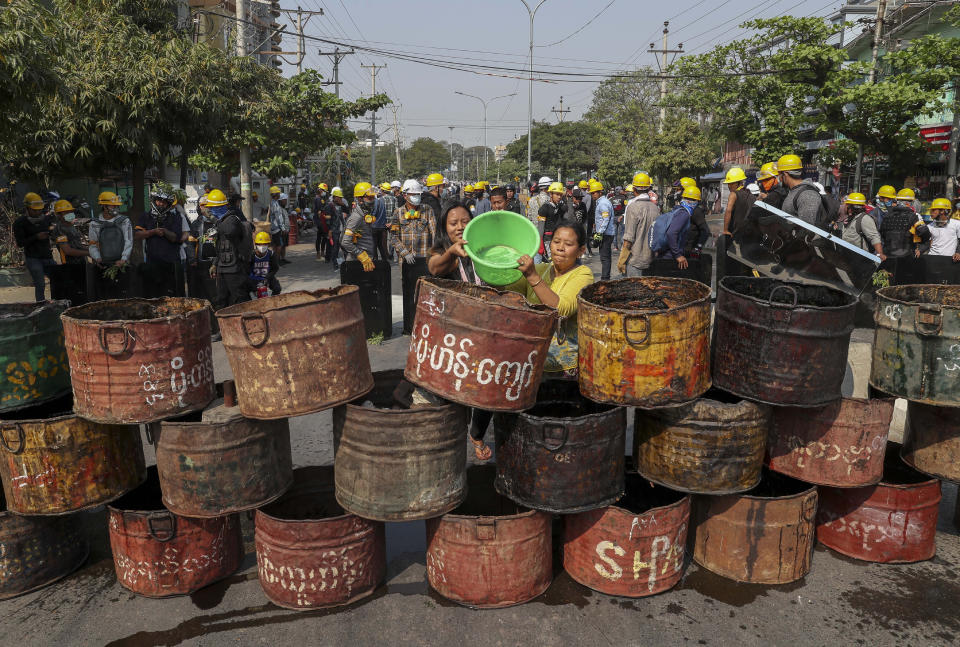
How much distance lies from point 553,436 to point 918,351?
7.39 feet

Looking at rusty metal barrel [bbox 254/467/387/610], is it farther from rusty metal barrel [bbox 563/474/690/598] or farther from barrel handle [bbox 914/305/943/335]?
barrel handle [bbox 914/305/943/335]

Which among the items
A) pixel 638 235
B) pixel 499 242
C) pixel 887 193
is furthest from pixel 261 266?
pixel 887 193

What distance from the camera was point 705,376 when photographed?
12.4 feet

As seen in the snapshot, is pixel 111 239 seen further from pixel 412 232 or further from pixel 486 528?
pixel 486 528

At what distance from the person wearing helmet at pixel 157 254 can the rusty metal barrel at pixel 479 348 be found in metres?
7.75

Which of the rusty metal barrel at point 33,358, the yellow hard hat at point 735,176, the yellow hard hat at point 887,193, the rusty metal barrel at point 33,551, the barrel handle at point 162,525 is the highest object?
the yellow hard hat at point 735,176

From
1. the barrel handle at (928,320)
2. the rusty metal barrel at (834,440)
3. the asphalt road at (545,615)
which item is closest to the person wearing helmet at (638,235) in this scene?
the barrel handle at (928,320)

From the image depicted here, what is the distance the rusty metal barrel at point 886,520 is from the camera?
4078 mm

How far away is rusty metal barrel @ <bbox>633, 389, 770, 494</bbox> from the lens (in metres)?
3.66

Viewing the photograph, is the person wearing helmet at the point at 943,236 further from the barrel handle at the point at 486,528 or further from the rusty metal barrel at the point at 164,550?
the rusty metal barrel at the point at 164,550

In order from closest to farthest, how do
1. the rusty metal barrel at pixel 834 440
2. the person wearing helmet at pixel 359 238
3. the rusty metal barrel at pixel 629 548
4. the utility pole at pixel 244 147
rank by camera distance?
the rusty metal barrel at pixel 629 548
the rusty metal barrel at pixel 834 440
the person wearing helmet at pixel 359 238
the utility pole at pixel 244 147

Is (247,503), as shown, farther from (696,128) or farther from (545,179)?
(696,128)

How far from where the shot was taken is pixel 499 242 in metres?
4.66

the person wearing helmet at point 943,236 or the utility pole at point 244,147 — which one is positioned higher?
the utility pole at point 244,147
